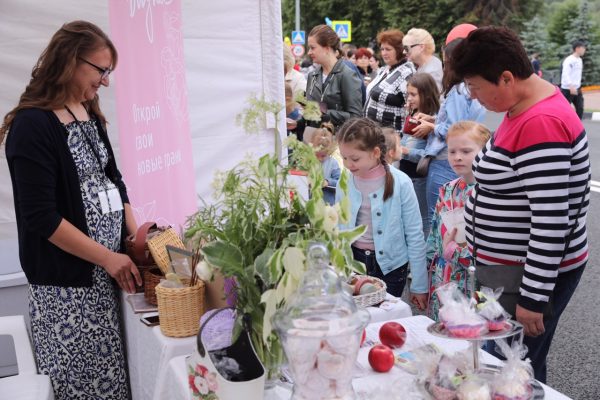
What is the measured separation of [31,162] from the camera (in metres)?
2.06

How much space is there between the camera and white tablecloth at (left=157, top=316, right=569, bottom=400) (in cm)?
152

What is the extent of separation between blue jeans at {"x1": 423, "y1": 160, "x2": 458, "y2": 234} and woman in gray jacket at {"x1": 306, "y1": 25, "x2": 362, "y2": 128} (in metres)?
0.84

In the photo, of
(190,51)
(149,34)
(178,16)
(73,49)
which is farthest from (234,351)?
(190,51)

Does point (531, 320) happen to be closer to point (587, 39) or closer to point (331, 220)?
point (331, 220)

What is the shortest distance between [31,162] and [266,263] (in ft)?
3.62

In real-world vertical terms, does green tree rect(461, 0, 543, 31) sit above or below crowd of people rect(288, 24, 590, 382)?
above

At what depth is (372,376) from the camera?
167 centimetres

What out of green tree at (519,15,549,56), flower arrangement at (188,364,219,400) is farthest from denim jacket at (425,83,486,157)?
green tree at (519,15,549,56)

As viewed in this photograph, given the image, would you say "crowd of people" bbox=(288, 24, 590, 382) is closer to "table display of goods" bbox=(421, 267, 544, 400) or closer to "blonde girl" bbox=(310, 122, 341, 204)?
"blonde girl" bbox=(310, 122, 341, 204)

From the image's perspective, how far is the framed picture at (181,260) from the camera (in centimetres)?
202

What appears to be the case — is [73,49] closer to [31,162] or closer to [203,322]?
[31,162]

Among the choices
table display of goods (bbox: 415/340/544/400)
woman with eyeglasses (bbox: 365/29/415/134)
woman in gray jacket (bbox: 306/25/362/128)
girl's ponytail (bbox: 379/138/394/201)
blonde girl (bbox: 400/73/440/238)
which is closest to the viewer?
table display of goods (bbox: 415/340/544/400)

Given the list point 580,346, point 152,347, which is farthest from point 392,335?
point 580,346

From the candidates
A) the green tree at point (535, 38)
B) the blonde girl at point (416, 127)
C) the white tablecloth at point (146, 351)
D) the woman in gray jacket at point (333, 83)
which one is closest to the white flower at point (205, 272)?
the white tablecloth at point (146, 351)
